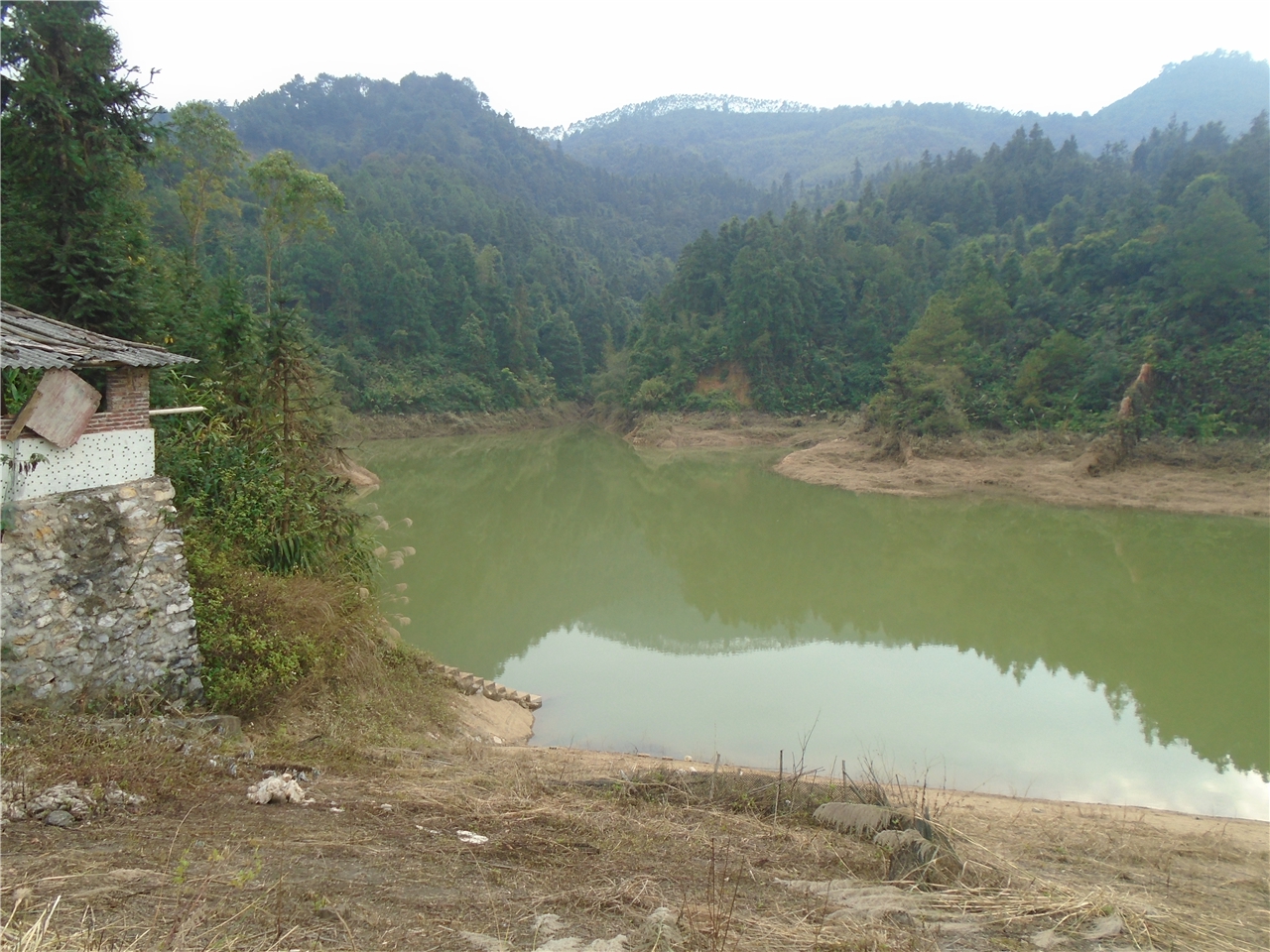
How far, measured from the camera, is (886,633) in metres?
11.6

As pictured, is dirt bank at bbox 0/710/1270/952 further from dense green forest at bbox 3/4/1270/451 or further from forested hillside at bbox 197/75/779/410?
forested hillside at bbox 197/75/779/410

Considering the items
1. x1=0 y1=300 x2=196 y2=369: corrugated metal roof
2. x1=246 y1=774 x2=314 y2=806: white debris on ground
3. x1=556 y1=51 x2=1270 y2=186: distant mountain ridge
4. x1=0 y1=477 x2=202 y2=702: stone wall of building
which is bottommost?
x1=246 y1=774 x2=314 y2=806: white debris on ground

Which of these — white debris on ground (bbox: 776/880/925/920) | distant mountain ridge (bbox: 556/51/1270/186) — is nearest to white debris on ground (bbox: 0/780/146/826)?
white debris on ground (bbox: 776/880/925/920)

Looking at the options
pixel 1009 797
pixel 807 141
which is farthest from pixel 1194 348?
pixel 807 141

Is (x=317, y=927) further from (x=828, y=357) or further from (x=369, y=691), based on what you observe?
(x=828, y=357)

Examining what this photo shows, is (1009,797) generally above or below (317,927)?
below

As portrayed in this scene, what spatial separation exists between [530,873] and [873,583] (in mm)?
Answer: 11415

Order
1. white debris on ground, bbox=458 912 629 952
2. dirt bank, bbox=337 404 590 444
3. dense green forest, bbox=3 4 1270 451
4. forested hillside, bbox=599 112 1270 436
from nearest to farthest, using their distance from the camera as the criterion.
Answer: white debris on ground, bbox=458 912 629 952 → dense green forest, bbox=3 4 1270 451 → forested hillside, bbox=599 112 1270 436 → dirt bank, bbox=337 404 590 444

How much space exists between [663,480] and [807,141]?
13494 cm

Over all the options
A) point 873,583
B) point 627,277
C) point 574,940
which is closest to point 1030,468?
point 873,583

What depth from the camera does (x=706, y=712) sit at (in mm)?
8734

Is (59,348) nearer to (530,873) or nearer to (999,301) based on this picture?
(530,873)

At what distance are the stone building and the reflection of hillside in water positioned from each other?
4747 millimetres

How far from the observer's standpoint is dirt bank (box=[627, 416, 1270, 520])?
19828 millimetres
